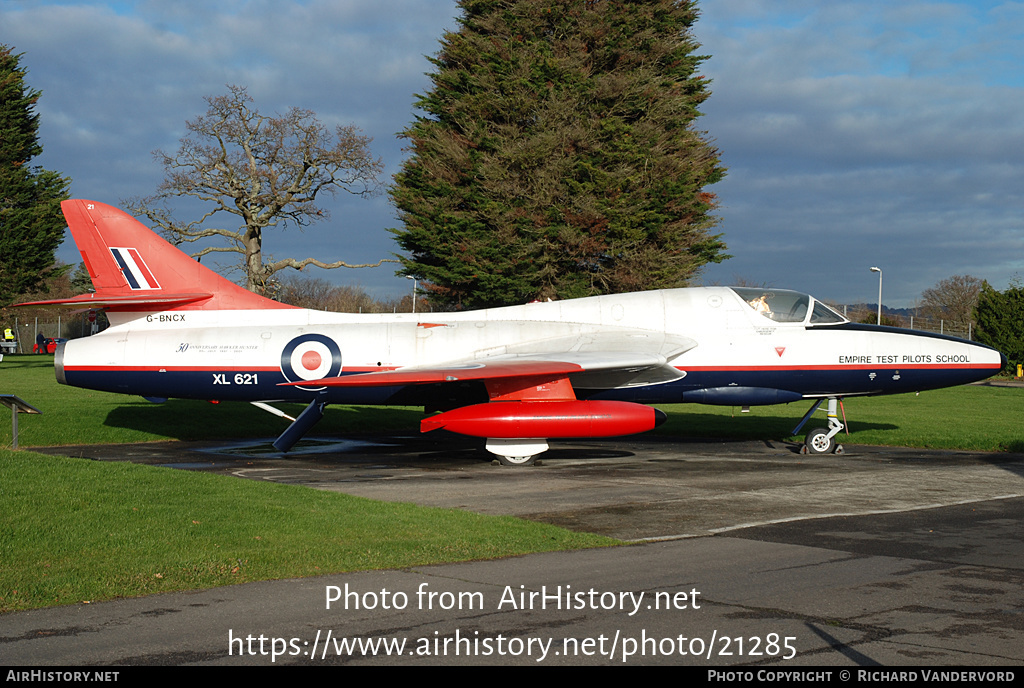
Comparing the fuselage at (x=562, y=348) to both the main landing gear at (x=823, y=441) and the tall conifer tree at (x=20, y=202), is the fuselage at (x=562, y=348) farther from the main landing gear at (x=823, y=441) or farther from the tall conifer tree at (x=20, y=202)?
the tall conifer tree at (x=20, y=202)

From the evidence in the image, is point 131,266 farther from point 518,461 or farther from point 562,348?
point 562,348

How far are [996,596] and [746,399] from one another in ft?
33.3

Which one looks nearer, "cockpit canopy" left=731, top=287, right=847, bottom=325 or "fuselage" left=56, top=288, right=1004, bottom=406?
"fuselage" left=56, top=288, right=1004, bottom=406

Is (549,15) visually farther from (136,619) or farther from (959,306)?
(959,306)

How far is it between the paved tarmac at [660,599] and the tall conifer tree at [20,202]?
4310 cm

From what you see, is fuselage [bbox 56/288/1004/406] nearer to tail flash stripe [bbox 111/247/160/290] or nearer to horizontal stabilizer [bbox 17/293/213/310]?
horizontal stabilizer [bbox 17/293/213/310]

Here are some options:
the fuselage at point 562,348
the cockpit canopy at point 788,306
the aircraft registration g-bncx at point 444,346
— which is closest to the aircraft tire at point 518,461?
the aircraft registration g-bncx at point 444,346

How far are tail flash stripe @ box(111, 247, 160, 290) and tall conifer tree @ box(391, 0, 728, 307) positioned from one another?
21337 millimetres

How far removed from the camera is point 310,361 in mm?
16391

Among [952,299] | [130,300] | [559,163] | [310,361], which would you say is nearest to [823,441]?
[310,361]

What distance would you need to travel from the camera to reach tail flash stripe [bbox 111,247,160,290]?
16.8m

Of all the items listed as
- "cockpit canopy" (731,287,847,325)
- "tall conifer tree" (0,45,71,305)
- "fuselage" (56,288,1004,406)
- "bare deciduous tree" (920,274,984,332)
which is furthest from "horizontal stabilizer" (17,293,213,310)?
"bare deciduous tree" (920,274,984,332)

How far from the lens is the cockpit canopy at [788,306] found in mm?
17109

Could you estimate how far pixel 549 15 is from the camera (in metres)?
39.2
